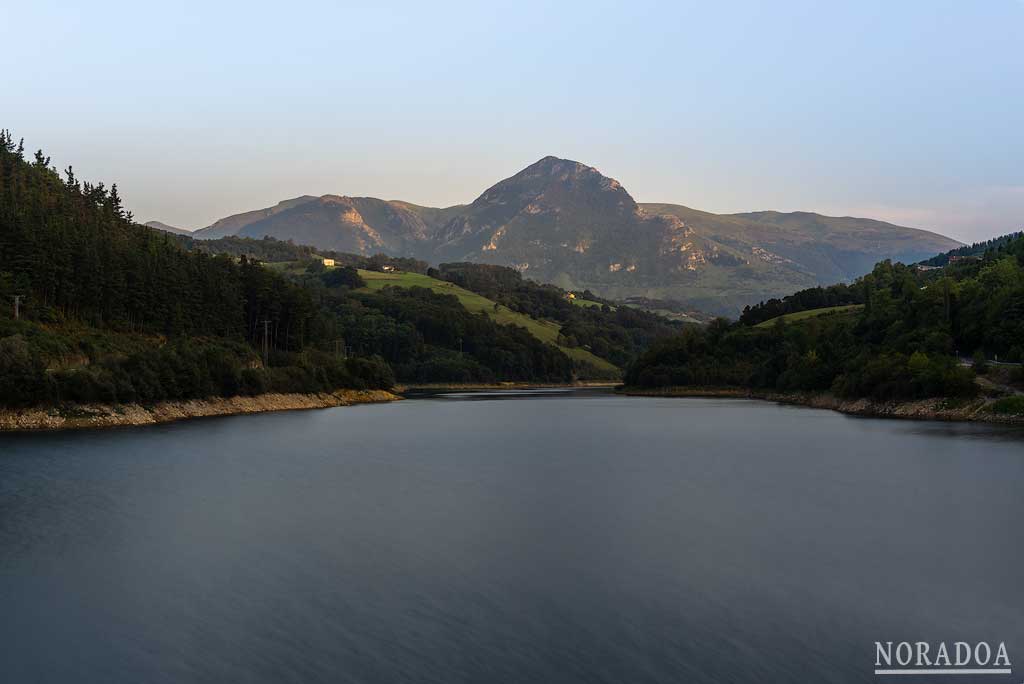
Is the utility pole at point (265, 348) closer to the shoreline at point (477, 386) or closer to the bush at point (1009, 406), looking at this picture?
the shoreline at point (477, 386)

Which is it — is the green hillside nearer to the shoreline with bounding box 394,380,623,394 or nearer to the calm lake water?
the shoreline with bounding box 394,380,623,394

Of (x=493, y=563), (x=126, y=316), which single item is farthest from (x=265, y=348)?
(x=493, y=563)

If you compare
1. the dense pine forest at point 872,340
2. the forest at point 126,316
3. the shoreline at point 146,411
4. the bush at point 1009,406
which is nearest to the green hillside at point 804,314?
the dense pine forest at point 872,340

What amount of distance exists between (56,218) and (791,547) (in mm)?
Result: 88303

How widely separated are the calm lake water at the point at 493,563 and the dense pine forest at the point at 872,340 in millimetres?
34344

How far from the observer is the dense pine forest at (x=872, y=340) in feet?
281

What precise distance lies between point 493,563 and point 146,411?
173 feet

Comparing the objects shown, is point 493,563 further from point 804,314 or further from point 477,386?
point 477,386

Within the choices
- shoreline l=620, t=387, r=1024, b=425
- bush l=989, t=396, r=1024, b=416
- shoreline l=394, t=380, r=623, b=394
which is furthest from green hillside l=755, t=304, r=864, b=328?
bush l=989, t=396, r=1024, b=416

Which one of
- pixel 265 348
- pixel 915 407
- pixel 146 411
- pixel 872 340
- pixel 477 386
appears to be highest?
pixel 872 340

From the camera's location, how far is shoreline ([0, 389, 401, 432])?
2395 inches

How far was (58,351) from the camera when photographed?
69.2 m

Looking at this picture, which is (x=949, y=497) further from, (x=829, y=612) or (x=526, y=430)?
(x=526, y=430)

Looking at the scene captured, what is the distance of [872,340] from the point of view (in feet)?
351
